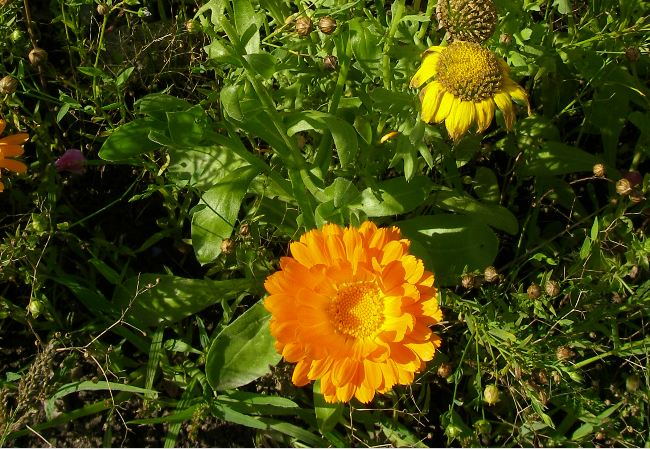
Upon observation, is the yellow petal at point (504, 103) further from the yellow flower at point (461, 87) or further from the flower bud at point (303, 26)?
the flower bud at point (303, 26)

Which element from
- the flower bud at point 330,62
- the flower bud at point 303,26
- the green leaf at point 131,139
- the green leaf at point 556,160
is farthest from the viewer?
the green leaf at point 556,160

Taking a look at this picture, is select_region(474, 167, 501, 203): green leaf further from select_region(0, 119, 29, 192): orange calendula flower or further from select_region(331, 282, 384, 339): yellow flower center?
select_region(0, 119, 29, 192): orange calendula flower

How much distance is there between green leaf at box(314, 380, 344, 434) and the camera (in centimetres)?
206

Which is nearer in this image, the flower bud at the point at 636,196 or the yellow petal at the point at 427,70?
the yellow petal at the point at 427,70

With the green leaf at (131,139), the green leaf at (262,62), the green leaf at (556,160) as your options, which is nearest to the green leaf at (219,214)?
the green leaf at (131,139)

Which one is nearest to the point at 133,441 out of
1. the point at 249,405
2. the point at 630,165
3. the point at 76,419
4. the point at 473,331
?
the point at 76,419

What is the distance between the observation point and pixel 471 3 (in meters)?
1.72

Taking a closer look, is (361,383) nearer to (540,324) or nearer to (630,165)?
(540,324)

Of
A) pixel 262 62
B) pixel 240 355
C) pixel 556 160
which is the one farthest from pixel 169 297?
pixel 556 160

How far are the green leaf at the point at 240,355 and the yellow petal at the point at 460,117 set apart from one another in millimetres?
969

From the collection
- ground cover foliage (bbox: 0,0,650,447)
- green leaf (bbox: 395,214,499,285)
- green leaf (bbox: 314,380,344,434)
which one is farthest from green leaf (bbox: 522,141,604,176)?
green leaf (bbox: 314,380,344,434)

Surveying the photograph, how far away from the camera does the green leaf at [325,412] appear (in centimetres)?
206

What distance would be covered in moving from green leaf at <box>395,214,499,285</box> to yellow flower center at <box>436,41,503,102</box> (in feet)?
2.01

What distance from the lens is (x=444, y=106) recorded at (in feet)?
5.68
